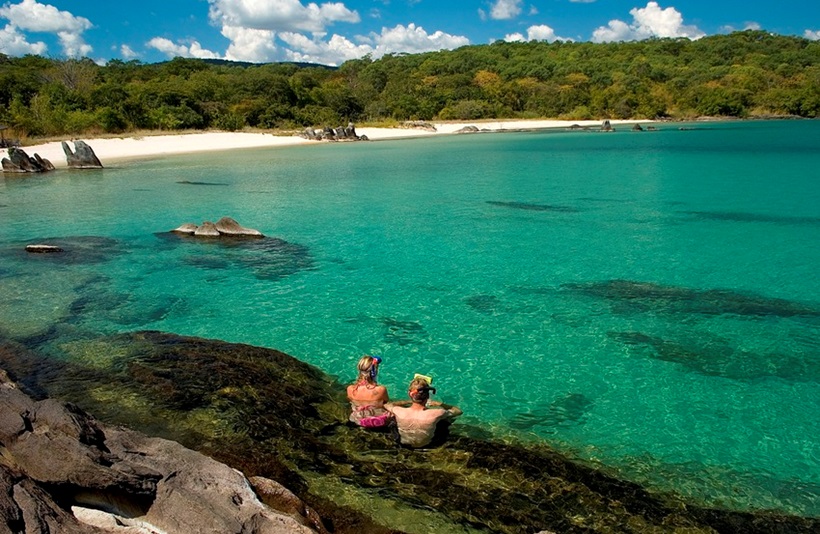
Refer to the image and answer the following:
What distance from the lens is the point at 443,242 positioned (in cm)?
1923

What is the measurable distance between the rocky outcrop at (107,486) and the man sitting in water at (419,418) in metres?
2.12

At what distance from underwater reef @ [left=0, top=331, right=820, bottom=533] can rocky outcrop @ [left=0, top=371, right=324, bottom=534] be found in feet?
3.88

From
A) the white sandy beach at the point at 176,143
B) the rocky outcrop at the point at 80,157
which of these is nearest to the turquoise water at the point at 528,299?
the rocky outcrop at the point at 80,157

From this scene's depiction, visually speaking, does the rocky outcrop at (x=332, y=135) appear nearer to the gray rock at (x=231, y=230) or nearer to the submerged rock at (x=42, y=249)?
the gray rock at (x=231, y=230)

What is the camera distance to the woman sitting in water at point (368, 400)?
770 centimetres

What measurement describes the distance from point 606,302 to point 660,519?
7334mm

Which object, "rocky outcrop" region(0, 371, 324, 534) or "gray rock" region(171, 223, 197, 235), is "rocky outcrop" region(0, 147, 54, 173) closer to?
"gray rock" region(171, 223, 197, 235)

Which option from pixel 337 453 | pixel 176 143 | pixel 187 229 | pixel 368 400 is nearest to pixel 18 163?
pixel 176 143

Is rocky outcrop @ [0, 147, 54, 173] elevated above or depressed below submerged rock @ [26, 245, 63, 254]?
above

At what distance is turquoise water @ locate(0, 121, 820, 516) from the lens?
810 centimetres

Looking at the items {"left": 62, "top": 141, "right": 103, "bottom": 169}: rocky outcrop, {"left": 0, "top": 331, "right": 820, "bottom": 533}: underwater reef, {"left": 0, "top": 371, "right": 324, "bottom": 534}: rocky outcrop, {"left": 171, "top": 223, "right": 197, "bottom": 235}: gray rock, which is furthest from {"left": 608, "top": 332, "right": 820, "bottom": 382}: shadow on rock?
{"left": 62, "top": 141, "right": 103, "bottom": 169}: rocky outcrop

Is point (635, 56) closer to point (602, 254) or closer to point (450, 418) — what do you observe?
point (602, 254)

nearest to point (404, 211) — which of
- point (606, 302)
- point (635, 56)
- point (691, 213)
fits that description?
point (691, 213)

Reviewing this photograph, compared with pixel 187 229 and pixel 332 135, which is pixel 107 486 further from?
pixel 332 135
